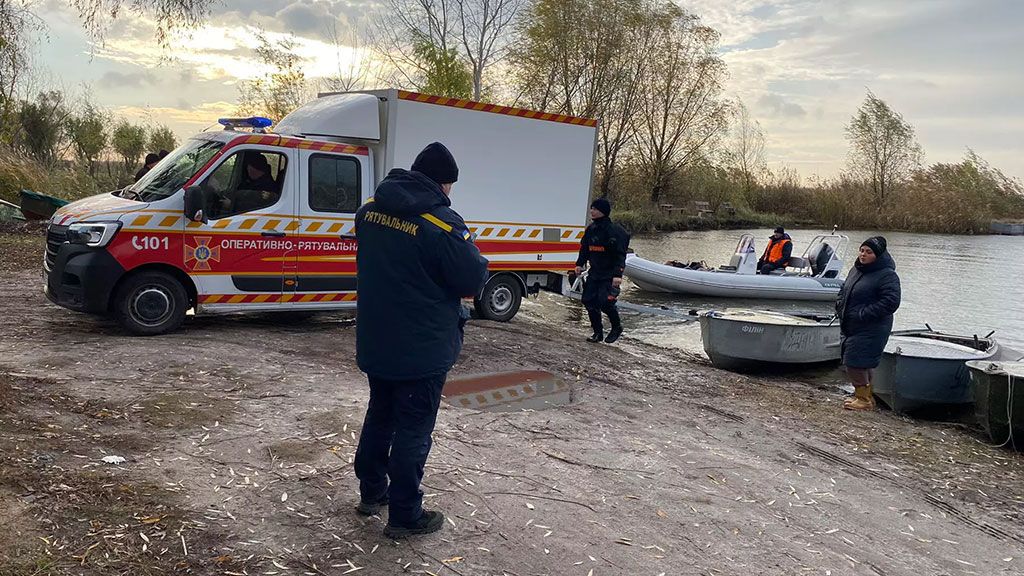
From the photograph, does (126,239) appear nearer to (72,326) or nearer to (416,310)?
(72,326)

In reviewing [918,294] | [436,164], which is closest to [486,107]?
[436,164]

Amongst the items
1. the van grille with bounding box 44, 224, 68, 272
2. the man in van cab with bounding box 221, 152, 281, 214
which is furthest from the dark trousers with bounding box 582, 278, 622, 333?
the van grille with bounding box 44, 224, 68, 272

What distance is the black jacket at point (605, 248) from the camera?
32.4 feet

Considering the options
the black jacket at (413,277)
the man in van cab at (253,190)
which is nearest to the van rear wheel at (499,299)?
the man in van cab at (253,190)

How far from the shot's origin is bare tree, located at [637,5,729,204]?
1442 inches

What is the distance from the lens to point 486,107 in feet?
32.2

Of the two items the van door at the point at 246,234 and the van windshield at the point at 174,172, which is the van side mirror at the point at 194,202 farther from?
the van windshield at the point at 174,172

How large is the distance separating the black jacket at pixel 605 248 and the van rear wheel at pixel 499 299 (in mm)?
1223

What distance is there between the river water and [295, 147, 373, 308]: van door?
4.35 metres

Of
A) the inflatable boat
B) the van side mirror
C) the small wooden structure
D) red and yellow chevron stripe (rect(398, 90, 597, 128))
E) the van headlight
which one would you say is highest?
red and yellow chevron stripe (rect(398, 90, 597, 128))

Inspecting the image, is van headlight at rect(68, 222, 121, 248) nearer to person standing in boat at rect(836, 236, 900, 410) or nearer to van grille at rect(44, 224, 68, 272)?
van grille at rect(44, 224, 68, 272)

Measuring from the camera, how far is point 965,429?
8266 millimetres

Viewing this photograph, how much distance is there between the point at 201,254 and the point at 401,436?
5.12m

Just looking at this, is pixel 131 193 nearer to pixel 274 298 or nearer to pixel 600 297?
pixel 274 298
